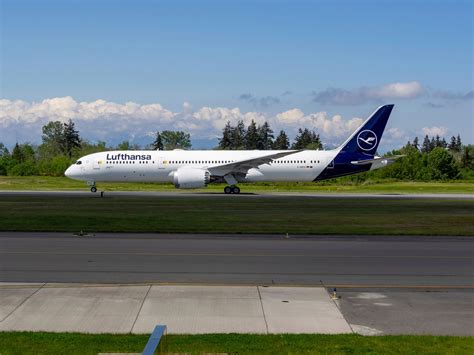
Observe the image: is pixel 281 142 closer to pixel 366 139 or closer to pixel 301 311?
pixel 366 139

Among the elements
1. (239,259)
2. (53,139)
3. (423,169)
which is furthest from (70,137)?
(239,259)

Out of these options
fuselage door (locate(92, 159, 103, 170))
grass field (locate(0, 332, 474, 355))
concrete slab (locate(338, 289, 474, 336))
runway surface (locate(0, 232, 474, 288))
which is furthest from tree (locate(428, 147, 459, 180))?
grass field (locate(0, 332, 474, 355))

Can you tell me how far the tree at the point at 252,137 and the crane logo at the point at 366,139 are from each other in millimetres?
85624

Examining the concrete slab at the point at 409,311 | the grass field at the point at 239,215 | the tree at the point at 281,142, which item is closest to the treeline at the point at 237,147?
the tree at the point at 281,142

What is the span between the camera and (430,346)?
9555 mm

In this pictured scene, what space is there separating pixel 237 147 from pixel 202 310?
5138 inches

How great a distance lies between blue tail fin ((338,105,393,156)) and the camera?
5212cm

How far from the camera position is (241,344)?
9516 mm

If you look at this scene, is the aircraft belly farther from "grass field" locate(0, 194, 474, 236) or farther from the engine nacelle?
"grass field" locate(0, 194, 474, 236)

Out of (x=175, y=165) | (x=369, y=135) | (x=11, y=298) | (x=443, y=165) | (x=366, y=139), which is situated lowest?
(x=11, y=298)

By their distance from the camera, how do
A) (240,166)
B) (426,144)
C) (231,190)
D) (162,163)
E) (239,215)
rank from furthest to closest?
(426,144), (162,163), (231,190), (240,166), (239,215)

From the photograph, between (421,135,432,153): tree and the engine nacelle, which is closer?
the engine nacelle

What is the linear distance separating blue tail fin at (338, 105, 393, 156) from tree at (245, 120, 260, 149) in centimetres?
8540

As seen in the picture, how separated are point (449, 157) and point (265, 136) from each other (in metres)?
59.1
